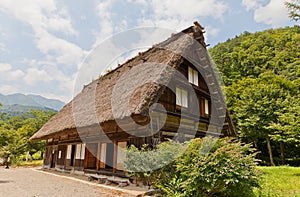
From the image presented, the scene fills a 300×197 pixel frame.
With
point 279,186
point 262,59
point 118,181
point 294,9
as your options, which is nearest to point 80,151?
point 118,181

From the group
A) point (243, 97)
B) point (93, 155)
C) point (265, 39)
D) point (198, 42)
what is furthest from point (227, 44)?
point (93, 155)

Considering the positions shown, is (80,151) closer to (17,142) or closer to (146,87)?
(146,87)

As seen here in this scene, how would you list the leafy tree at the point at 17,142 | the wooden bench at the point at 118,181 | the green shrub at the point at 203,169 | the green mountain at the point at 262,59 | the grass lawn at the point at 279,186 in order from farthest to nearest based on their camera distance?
the green mountain at the point at 262,59, the leafy tree at the point at 17,142, the wooden bench at the point at 118,181, the grass lawn at the point at 279,186, the green shrub at the point at 203,169

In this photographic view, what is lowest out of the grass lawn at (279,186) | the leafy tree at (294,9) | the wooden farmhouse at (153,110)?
the grass lawn at (279,186)

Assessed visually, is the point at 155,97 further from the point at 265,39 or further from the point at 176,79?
the point at 265,39

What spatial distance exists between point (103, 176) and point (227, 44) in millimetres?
37700

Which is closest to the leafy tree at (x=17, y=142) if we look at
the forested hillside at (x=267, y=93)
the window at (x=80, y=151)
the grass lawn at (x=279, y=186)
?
the window at (x=80, y=151)

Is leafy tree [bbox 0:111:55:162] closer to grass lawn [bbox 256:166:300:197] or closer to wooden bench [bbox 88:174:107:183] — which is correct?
wooden bench [bbox 88:174:107:183]

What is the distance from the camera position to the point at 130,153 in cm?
603

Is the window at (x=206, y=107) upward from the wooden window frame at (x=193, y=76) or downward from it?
downward

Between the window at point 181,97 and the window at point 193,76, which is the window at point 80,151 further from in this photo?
the window at point 193,76

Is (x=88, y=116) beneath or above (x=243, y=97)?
beneath

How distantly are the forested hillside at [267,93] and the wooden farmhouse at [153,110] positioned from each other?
4.34m

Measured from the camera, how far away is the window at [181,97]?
919 cm
